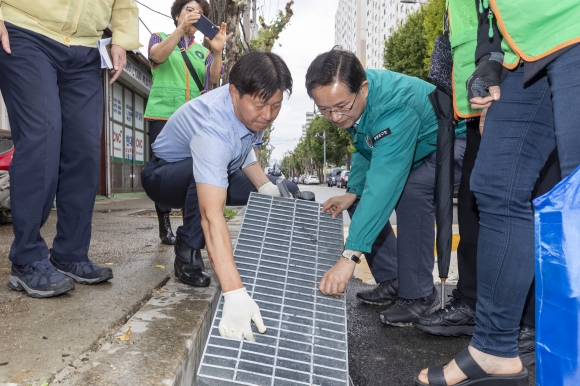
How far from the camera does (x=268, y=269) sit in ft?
6.38

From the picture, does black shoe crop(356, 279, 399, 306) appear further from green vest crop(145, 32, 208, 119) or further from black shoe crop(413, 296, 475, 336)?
green vest crop(145, 32, 208, 119)

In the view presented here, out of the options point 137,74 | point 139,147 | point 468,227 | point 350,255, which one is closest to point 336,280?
point 350,255

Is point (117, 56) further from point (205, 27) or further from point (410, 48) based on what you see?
point (410, 48)

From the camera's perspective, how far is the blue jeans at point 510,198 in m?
1.53

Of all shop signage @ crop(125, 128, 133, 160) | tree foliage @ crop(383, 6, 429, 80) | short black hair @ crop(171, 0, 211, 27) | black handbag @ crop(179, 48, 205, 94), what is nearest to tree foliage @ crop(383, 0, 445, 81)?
tree foliage @ crop(383, 6, 429, 80)

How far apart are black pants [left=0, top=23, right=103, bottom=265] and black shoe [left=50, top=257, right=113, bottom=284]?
0.04 metres

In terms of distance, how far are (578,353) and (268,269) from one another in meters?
1.17

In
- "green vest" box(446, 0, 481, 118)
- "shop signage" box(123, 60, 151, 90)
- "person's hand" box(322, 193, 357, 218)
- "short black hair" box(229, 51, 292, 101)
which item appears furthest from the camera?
"shop signage" box(123, 60, 151, 90)

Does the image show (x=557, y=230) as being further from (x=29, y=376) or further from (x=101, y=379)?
(x=29, y=376)

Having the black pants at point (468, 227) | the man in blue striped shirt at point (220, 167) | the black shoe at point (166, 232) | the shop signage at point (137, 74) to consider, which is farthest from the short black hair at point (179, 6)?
the shop signage at point (137, 74)

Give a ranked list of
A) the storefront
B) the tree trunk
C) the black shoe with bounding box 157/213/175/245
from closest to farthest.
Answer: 1. the black shoe with bounding box 157/213/175/245
2. the tree trunk
3. the storefront

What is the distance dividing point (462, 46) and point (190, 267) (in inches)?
62.4

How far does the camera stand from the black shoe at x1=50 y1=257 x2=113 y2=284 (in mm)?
2268

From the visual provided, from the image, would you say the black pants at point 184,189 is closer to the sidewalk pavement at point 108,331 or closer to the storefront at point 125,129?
the sidewalk pavement at point 108,331
